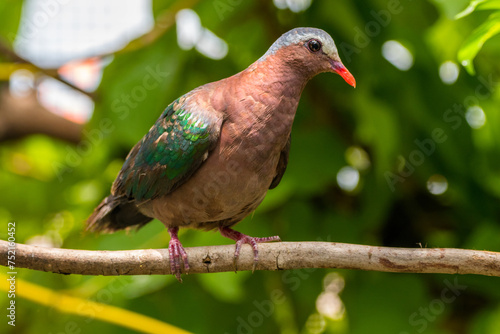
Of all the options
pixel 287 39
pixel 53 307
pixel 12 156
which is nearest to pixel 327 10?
pixel 287 39

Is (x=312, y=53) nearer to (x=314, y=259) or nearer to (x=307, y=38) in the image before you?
(x=307, y=38)

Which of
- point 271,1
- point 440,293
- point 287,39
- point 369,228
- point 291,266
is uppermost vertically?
point 271,1

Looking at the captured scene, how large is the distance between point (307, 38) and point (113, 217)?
143 cm

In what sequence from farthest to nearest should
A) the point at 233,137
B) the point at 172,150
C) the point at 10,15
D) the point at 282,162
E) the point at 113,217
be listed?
1. the point at 10,15
2. the point at 113,217
3. the point at 282,162
4. the point at 172,150
5. the point at 233,137

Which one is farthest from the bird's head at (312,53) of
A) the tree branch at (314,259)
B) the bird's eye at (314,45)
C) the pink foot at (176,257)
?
the pink foot at (176,257)

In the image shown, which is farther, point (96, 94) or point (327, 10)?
point (96, 94)

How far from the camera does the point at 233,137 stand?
8.97 feet

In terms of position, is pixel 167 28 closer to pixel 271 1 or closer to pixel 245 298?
pixel 271 1

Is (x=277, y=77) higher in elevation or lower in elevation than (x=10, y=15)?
lower

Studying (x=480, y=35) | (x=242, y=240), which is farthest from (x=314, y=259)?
(x=480, y=35)

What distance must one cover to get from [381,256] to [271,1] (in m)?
1.93

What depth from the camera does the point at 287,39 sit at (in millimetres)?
2803

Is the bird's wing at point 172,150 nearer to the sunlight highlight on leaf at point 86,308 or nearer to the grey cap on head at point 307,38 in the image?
the grey cap on head at point 307,38

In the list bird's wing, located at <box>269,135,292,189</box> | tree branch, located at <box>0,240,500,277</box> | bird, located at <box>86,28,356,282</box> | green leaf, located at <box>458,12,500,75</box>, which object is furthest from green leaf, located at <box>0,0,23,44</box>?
green leaf, located at <box>458,12,500,75</box>
